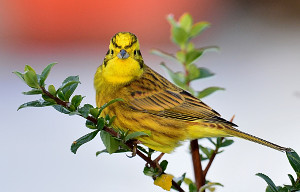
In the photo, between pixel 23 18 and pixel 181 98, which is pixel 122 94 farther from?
pixel 23 18

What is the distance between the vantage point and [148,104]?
5.17ft

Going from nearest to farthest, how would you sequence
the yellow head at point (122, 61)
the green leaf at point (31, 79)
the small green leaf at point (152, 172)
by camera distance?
the green leaf at point (31, 79)
the small green leaf at point (152, 172)
the yellow head at point (122, 61)

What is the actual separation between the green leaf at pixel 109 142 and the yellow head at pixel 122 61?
522 mm

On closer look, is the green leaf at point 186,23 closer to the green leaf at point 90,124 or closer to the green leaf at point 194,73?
the green leaf at point 194,73

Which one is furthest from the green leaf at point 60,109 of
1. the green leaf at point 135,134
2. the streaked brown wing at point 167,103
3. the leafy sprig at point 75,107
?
the streaked brown wing at point 167,103

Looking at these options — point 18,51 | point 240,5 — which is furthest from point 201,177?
point 240,5

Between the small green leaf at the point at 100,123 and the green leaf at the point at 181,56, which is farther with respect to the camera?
the green leaf at the point at 181,56

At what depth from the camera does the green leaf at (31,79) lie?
84 centimetres

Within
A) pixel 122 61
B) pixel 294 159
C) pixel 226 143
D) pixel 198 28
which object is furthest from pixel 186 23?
pixel 122 61

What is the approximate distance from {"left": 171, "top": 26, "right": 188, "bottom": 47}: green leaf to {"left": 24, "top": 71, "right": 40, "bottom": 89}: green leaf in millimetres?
292

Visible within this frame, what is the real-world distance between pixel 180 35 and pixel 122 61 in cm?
53

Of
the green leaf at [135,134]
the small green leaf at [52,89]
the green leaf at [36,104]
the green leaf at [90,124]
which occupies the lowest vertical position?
the green leaf at [135,134]

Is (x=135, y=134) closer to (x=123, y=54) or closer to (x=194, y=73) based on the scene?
(x=194, y=73)

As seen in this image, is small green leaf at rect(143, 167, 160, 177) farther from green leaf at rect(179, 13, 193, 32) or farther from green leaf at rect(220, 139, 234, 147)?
green leaf at rect(179, 13, 193, 32)
